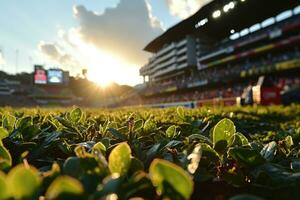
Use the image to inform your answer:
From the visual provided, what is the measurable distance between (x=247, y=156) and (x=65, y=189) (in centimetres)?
49

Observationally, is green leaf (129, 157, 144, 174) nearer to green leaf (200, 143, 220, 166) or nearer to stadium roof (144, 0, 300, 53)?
green leaf (200, 143, 220, 166)

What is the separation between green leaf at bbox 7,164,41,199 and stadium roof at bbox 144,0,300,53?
49.0m

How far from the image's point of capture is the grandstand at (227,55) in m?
34.4

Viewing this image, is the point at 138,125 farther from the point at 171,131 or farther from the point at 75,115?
the point at 75,115

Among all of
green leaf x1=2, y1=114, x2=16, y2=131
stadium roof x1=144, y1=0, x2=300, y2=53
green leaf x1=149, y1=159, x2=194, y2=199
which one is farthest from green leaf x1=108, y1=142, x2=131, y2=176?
stadium roof x1=144, y1=0, x2=300, y2=53

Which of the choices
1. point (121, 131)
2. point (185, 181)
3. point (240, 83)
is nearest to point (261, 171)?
point (185, 181)

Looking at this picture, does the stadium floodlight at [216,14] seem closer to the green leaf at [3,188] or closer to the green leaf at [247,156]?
the green leaf at [247,156]

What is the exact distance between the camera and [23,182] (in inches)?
15.5

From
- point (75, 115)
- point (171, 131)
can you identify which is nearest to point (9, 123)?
point (75, 115)

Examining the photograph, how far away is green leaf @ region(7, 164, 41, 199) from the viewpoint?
38 cm

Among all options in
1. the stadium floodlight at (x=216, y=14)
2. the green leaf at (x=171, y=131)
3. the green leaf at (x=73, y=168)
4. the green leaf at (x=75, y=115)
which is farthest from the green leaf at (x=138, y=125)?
the stadium floodlight at (x=216, y=14)

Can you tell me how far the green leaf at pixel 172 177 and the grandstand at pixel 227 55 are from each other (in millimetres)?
10737

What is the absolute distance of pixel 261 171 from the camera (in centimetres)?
71

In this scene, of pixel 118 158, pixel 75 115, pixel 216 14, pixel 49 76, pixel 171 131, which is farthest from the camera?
pixel 216 14
